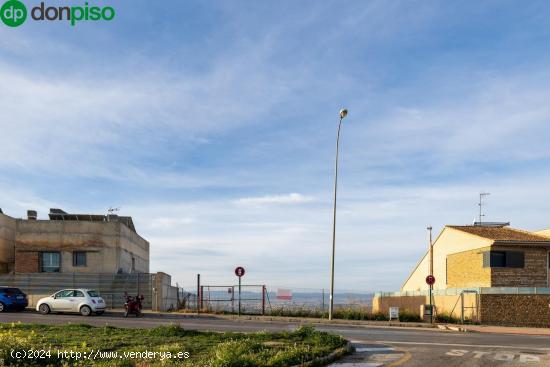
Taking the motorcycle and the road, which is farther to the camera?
the motorcycle

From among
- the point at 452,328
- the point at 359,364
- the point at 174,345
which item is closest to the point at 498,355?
the point at 359,364

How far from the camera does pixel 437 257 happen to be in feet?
149

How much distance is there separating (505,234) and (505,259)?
329 cm

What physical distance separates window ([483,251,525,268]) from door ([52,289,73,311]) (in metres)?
23.5

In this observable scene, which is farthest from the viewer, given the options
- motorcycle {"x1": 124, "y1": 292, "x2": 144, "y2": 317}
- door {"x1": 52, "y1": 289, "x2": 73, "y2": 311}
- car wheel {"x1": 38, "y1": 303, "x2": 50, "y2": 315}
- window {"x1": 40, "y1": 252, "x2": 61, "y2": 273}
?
window {"x1": 40, "y1": 252, "x2": 61, "y2": 273}

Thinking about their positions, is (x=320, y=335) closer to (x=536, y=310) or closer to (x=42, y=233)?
(x=536, y=310)

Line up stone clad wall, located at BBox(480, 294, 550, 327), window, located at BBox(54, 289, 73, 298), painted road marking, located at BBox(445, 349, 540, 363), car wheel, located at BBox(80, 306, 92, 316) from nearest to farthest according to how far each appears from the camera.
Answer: painted road marking, located at BBox(445, 349, 540, 363) → car wheel, located at BBox(80, 306, 92, 316) → window, located at BBox(54, 289, 73, 298) → stone clad wall, located at BBox(480, 294, 550, 327)

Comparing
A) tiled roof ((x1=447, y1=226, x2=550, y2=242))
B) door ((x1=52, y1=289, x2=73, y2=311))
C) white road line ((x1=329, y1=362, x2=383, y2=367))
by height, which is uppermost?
tiled roof ((x1=447, y1=226, x2=550, y2=242))

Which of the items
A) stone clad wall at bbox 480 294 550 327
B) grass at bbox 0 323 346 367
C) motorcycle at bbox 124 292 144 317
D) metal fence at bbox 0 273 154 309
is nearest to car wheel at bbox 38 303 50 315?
motorcycle at bbox 124 292 144 317

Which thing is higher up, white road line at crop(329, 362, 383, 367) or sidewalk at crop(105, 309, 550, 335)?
white road line at crop(329, 362, 383, 367)

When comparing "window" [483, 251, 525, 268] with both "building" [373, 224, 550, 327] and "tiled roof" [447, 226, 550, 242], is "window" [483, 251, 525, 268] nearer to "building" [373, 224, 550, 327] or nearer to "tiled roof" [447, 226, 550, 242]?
"building" [373, 224, 550, 327]

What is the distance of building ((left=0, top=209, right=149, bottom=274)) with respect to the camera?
138 feet

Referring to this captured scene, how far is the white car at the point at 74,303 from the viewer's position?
29.5 m

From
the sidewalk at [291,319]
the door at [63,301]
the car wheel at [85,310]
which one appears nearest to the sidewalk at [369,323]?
the sidewalk at [291,319]
